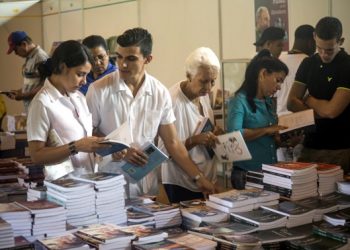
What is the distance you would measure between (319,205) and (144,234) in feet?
2.83

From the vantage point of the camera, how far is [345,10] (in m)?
4.25

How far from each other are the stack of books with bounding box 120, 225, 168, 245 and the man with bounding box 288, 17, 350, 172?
150 centimetres

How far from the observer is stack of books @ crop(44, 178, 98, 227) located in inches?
80.0

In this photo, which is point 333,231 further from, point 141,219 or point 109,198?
point 109,198

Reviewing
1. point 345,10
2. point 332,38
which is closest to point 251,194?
point 332,38

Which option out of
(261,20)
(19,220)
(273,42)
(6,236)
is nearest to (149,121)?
(19,220)

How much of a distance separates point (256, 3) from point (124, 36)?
10.0ft

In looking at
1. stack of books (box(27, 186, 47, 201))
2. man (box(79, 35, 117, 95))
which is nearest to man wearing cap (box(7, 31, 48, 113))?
man (box(79, 35, 117, 95))

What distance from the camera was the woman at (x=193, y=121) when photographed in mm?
2855

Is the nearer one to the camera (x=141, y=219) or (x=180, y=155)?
(x=141, y=219)

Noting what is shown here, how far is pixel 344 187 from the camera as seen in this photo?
8.29 ft

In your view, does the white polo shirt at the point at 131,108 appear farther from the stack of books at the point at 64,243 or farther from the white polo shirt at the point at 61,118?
the stack of books at the point at 64,243

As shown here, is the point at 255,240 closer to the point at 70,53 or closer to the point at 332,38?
the point at 70,53

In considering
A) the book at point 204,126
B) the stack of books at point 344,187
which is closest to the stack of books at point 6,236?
the book at point 204,126
